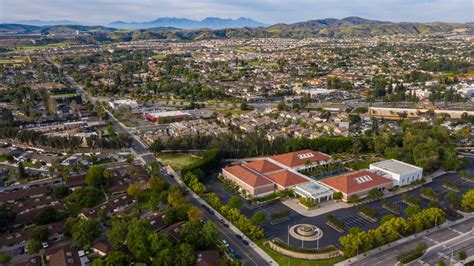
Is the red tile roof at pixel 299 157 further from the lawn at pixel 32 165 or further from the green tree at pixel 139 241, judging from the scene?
the lawn at pixel 32 165

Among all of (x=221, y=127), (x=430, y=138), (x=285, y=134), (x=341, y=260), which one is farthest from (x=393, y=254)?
(x=221, y=127)

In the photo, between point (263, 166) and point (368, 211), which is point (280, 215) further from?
point (263, 166)

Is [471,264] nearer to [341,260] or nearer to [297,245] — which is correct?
[341,260]

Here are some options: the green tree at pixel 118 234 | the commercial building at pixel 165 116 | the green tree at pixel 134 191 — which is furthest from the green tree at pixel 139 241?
the commercial building at pixel 165 116

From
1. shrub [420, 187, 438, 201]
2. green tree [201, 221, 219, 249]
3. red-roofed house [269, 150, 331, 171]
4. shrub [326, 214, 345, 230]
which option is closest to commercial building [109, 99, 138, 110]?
red-roofed house [269, 150, 331, 171]

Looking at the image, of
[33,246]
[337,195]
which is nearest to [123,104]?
[33,246]

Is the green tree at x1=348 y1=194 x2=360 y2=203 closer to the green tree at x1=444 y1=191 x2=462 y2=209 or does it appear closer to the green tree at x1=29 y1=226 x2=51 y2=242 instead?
the green tree at x1=444 y1=191 x2=462 y2=209
